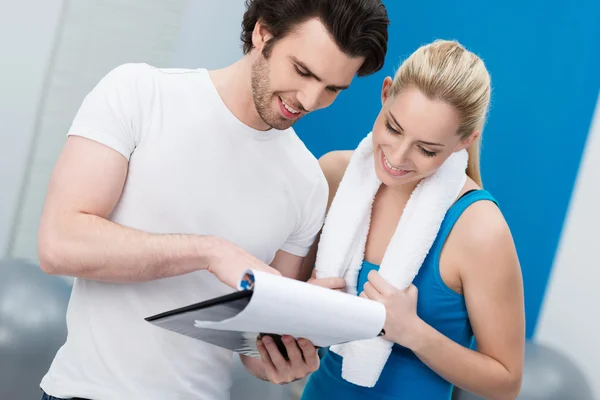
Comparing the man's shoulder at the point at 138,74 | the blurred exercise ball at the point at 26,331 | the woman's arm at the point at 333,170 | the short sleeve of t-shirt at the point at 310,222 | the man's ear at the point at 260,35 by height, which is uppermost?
the man's ear at the point at 260,35

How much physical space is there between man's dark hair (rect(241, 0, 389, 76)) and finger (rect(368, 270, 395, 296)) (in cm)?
43

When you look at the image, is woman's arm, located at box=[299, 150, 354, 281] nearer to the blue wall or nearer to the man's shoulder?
the man's shoulder

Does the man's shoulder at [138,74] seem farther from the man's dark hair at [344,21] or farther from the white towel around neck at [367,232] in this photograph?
the white towel around neck at [367,232]

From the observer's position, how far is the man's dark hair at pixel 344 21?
Answer: 1504 millimetres

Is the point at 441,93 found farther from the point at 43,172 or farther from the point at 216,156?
the point at 43,172

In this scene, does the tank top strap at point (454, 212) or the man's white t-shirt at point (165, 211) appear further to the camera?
the tank top strap at point (454, 212)

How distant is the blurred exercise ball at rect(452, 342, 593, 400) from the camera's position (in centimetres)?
262

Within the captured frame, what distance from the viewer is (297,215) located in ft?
5.41

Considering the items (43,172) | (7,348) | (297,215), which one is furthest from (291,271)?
(43,172)

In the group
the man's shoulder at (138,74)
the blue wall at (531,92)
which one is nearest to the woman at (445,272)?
the man's shoulder at (138,74)

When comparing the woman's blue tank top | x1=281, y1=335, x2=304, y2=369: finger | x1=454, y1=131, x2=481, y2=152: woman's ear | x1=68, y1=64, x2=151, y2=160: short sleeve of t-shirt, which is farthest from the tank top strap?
x1=68, y1=64, x2=151, y2=160: short sleeve of t-shirt

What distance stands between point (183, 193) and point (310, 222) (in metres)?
0.34

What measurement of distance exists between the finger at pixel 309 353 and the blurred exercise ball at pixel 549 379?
1.36 meters

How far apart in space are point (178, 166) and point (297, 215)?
297 mm
